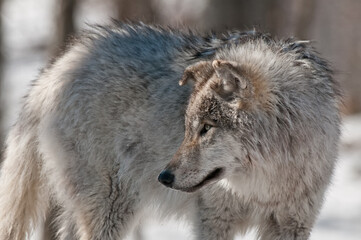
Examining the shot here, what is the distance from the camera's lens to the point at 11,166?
22.0 ft

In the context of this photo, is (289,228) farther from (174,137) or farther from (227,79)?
(227,79)

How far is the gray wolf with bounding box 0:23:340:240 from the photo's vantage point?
5418mm

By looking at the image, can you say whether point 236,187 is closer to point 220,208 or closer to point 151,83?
point 220,208

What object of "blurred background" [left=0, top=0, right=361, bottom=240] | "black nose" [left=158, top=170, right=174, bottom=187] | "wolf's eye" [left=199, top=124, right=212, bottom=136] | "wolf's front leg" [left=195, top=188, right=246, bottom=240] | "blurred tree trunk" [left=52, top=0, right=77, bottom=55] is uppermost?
"wolf's eye" [left=199, top=124, right=212, bottom=136]

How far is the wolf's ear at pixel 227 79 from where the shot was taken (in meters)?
5.32

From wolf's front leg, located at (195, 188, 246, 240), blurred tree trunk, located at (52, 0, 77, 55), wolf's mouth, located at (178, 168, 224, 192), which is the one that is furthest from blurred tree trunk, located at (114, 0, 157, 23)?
wolf's mouth, located at (178, 168, 224, 192)

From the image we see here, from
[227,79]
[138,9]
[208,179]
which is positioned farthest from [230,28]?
[138,9]

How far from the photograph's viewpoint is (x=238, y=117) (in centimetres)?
539

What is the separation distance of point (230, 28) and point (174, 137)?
432 centimetres

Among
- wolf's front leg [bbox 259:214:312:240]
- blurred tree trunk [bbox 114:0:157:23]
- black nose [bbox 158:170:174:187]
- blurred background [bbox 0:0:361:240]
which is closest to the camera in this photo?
black nose [bbox 158:170:174:187]

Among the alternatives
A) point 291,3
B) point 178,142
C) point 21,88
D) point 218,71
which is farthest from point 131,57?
point 21,88

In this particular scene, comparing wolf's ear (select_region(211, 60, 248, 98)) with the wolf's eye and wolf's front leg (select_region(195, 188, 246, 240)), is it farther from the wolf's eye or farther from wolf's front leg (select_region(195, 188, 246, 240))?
wolf's front leg (select_region(195, 188, 246, 240))

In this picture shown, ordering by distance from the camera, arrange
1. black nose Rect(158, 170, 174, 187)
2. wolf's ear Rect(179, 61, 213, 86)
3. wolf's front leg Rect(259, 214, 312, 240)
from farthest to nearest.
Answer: wolf's front leg Rect(259, 214, 312, 240)
wolf's ear Rect(179, 61, 213, 86)
black nose Rect(158, 170, 174, 187)

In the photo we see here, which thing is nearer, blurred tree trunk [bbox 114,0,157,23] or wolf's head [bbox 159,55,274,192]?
wolf's head [bbox 159,55,274,192]
